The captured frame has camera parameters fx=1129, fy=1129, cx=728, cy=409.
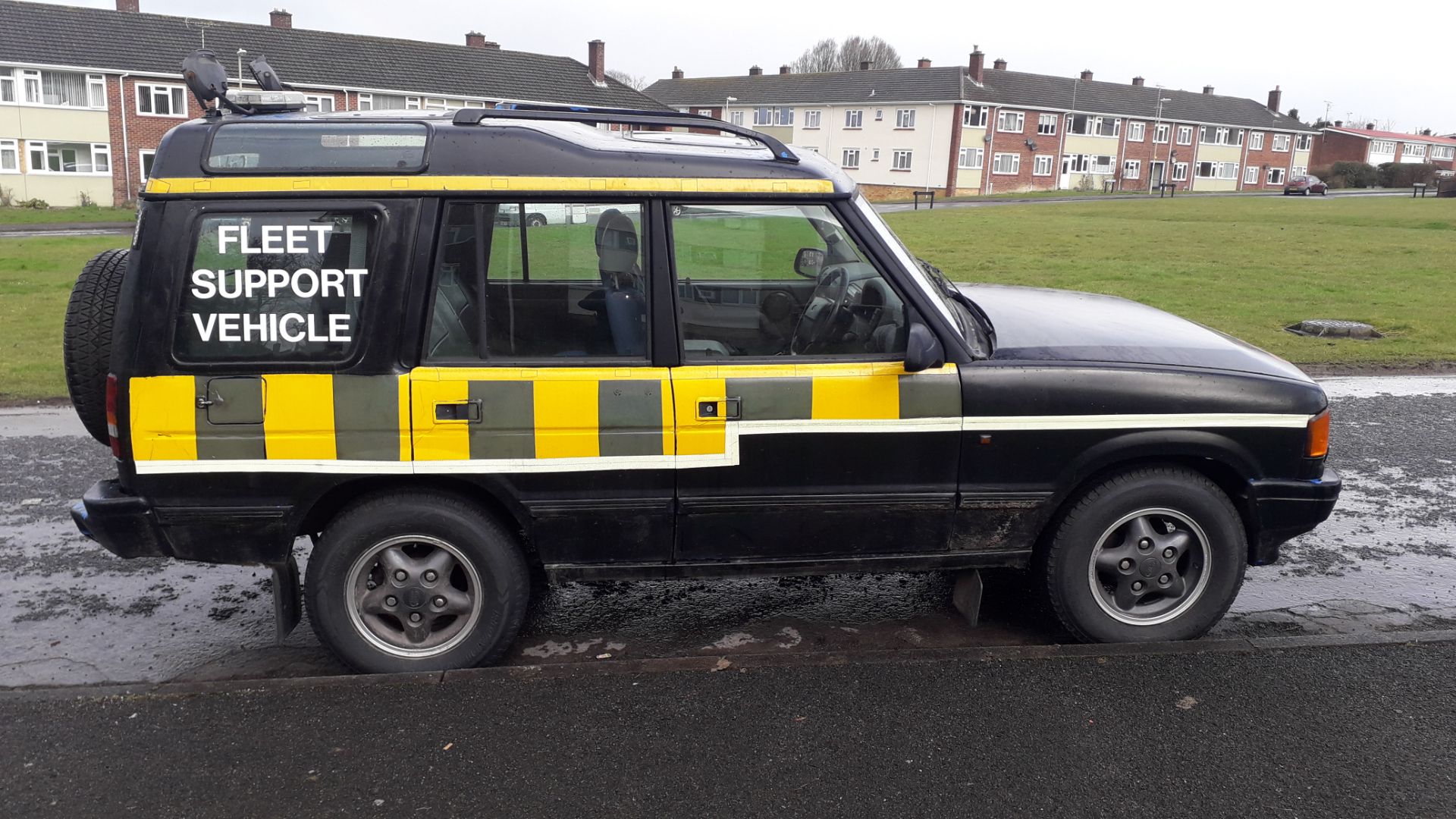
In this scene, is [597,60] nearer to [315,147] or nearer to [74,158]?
[74,158]

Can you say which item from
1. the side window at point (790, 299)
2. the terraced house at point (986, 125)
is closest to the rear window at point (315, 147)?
the side window at point (790, 299)

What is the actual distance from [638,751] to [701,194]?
6.34ft

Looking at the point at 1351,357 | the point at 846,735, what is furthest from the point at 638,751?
the point at 1351,357

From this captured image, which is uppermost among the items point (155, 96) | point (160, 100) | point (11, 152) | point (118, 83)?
point (118, 83)

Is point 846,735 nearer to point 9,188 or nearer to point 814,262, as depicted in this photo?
point 814,262

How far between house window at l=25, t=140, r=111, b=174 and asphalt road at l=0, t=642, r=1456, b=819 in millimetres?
48260

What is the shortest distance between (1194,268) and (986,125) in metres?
47.8

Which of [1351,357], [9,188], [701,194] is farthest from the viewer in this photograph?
[9,188]

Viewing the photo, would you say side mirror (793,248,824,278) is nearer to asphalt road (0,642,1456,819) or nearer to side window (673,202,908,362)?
side window (673,202,908,362)

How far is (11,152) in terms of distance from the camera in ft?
145

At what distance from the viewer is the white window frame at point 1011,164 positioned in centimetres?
6688

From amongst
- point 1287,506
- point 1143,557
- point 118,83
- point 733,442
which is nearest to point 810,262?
point 733,442

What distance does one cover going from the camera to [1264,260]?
21578 mm

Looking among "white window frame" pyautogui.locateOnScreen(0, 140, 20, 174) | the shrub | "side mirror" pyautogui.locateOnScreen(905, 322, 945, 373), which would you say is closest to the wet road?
"side mirror" pyautogui.locateOnScreen(905, 322, 945, 373)
